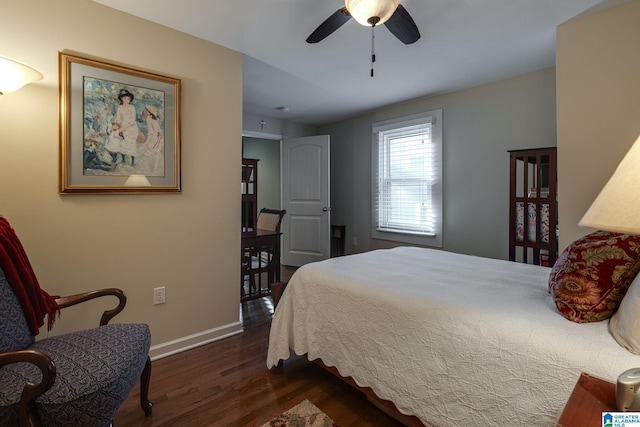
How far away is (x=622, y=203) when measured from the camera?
63cm

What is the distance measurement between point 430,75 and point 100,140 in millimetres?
2868

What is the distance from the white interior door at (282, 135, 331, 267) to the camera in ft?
14.8

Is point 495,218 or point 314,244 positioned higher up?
point 495,218

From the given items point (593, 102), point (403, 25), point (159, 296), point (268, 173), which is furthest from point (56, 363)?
point (268, 173)

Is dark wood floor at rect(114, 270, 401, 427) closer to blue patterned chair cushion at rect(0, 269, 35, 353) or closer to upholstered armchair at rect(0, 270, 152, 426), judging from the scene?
upholstered armchair at rect(0, 270, 152, 426)

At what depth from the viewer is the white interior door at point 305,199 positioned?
4504 millimetres

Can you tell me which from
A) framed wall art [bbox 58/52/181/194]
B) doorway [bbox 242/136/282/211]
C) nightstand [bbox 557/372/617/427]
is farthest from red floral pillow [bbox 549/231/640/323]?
doorway [bbox 242/136/282/211]

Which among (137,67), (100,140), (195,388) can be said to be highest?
(137,67)

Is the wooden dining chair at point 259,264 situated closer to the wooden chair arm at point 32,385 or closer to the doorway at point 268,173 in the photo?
the wooden chair arm at point 32,385

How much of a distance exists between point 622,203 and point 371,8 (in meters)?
1.36

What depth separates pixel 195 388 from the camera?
1.83m

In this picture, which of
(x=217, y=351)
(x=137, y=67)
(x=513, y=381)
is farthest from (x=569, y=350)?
(x=137, y=67)

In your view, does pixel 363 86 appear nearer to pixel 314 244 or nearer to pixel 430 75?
pixel 430 75

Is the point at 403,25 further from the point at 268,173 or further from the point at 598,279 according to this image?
the point at 268,173
